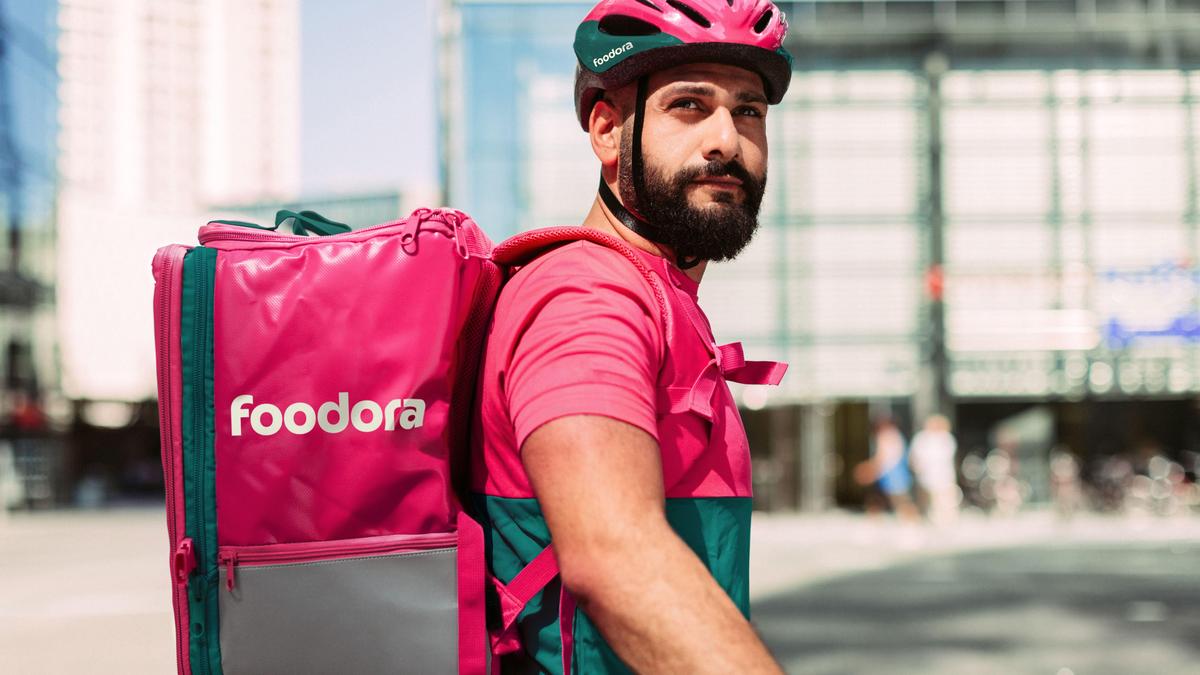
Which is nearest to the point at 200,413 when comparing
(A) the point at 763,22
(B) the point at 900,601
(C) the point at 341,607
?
(C) the point at 341,607

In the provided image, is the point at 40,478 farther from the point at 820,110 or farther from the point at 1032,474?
the point at 1032,474

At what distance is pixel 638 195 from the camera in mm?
1712

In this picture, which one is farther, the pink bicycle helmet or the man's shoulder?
the pink bicycle helmet

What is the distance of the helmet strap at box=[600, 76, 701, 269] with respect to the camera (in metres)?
1.70

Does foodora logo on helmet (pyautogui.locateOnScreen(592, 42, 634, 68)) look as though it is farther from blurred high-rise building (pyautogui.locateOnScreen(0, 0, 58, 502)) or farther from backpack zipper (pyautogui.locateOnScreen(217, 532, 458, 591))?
blurred high-rise building (pyautogui.locateOnScreen(0, 0, 58, 502))

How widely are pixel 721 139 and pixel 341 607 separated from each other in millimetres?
810

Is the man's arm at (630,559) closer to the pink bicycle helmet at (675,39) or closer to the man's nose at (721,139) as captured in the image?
the man's nose at (721,139)

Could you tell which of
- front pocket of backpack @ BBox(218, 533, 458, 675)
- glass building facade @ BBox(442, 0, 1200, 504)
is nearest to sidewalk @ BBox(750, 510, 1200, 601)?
glass building facade @ BBox(442, 0, 1200, 504)

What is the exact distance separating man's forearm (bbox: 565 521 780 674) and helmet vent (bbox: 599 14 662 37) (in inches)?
30.2

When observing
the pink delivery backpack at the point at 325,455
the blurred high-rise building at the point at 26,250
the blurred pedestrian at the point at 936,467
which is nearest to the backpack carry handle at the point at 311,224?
the pink delivery backpack at the point at 325,455

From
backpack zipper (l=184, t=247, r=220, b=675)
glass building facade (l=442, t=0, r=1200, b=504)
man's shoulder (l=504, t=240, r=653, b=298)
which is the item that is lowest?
backpack zipper (l=184, t=247, r=220, b=675)

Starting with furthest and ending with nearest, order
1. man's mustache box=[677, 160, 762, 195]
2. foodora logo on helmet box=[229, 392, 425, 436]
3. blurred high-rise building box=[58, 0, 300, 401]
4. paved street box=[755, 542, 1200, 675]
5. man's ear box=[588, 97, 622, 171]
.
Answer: blurred high-rise building box=[58, 0, 300, 401]
paved street box=[755, 542, 1200, 675]
man's ear box=[588, 97, 622, 171]
man's mustache box=[677, 160, 762, 195]
foodora logo on helmet box=[229, 392, 425, 436]

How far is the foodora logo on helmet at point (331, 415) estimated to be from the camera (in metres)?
1.57

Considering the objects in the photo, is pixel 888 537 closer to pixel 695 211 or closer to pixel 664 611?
pixel 695 211
